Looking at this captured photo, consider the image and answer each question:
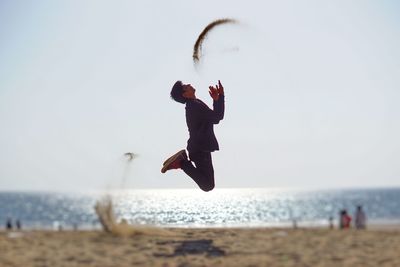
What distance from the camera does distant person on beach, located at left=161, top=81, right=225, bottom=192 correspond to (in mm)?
9789

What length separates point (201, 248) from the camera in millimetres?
17500

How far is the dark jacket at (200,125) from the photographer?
990cm

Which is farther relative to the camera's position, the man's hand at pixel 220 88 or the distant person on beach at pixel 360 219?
the distant person on beach at pixel 360 219

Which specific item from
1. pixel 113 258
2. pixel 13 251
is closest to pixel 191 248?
pixel 113 258

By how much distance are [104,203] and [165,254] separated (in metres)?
4.92

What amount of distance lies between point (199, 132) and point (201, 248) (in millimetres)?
8049

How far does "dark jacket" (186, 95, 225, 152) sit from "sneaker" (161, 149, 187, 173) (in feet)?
0.73

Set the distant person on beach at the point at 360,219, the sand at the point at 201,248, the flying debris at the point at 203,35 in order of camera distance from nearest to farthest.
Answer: the flying debris at the point at 203,35 → the sand at the point at 201,248 → the distant person on beach at the point at 360,219

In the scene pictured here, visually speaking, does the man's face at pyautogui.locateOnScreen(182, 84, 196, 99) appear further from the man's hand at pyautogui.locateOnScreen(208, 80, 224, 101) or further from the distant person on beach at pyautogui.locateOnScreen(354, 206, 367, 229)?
the distant person on beach at pyautogui.locateOnScreen(354, 206, 367, 229)

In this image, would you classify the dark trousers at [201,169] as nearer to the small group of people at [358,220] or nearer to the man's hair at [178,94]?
the man's hair at [178,94]

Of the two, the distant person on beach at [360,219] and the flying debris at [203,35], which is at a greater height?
the flying debris at [203,35]

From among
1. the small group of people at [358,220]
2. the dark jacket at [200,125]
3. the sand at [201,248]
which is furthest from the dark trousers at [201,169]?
the small group of people at [358,220]

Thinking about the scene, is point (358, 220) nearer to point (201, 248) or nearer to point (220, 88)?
point (201, 248)

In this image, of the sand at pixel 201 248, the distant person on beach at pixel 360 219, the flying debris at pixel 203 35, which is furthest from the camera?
the distant person on beach at pixel 360 219
